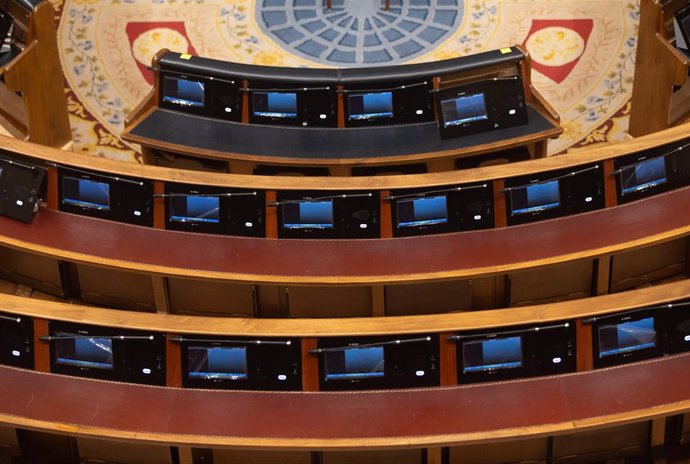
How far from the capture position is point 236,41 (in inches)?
381

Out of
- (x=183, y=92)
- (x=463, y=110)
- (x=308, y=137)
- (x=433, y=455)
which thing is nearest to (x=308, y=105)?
(x=308, y=137)

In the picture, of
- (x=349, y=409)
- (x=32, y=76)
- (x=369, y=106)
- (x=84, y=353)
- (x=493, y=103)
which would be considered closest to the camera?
(x=349, y=409)

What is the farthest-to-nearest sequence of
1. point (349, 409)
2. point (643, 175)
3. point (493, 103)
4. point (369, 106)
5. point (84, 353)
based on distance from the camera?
point (369, 106)
point (493, 103)
point (643, 175)
point (84, 353)
point (349, 409)

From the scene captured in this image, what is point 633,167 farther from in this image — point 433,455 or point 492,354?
point 433,455

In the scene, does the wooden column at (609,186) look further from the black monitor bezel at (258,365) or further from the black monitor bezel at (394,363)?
the black monitor bezel at (258,365)

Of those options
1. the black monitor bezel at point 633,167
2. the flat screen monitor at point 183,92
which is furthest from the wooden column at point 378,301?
the flat screen monitor at point 183,92

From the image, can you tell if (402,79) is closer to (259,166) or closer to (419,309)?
(259,166)

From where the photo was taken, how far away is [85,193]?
23.7 feet

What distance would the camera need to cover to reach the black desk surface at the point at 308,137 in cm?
791

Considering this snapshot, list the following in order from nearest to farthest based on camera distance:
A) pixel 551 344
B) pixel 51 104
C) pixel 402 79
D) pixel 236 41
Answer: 1. pixel 551 344
2. pixel 402 79
3. pixel 51 104
4. pixel 236 41

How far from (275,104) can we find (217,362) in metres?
2.02

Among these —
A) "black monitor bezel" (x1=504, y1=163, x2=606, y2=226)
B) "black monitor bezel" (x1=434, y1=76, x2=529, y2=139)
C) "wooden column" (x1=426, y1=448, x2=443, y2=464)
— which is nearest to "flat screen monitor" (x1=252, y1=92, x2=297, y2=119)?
"black monitor bezel" (x1=434, y1=76, x2=529, y2=139)

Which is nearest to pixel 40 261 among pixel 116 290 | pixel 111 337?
pixel 116 290

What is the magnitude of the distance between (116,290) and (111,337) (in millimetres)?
876
